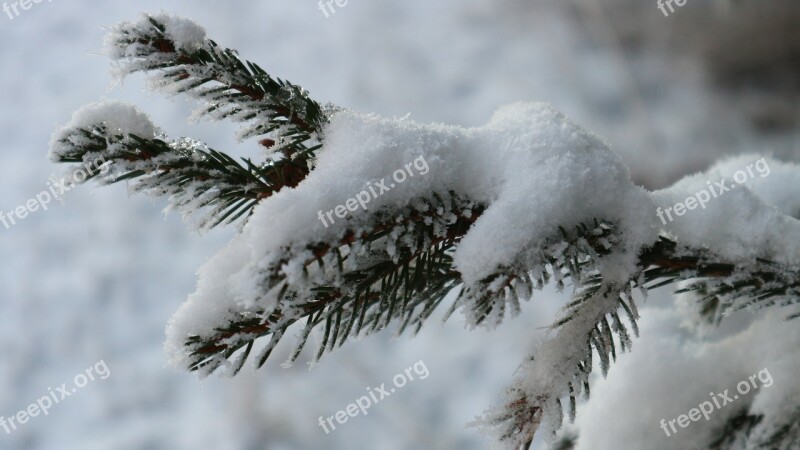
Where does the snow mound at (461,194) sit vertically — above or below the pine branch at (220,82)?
below

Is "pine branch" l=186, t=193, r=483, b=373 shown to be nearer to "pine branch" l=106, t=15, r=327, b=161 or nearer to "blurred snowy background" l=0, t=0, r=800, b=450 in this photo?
"pine branch" l=106, t=15, r=327, b=161

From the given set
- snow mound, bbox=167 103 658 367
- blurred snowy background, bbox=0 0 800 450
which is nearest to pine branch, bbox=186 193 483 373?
snow mound, bbox=167 103 658 367

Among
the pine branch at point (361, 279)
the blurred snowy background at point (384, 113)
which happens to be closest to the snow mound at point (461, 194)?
the pine branch at point (361, 279)

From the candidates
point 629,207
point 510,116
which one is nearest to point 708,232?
point 629,207

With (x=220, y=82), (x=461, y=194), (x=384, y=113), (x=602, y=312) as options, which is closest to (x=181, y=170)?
(x=220, y=82)

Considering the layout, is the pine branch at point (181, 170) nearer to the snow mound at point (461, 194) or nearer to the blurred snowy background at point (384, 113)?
the snow mound at point (461, 194)

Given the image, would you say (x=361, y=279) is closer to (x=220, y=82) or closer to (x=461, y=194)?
(x=461, y=194)

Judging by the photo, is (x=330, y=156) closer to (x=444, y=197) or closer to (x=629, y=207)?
(x=444, y=197)

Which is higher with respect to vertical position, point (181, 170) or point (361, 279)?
point (181, 170)
